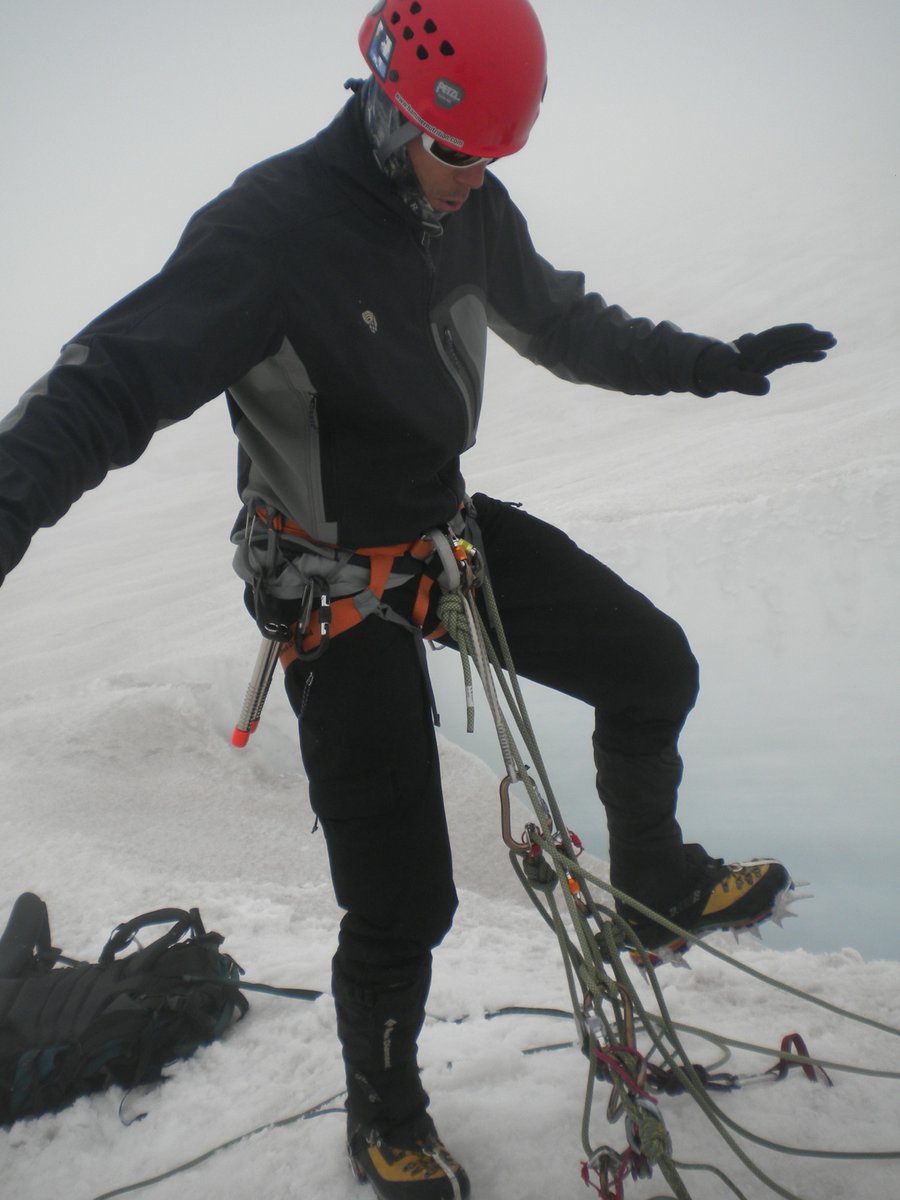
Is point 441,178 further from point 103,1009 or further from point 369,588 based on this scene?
point 103,1009

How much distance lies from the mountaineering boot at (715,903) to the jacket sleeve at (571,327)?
894 millimetres

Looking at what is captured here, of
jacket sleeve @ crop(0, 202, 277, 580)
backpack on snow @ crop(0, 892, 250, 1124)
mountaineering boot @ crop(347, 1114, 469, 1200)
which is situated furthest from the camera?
backpack on snow @ crop(0, 892, 250, 1124)

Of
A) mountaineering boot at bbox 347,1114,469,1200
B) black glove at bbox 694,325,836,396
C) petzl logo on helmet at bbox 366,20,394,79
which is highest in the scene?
petzl logo on helmet at bbox 366,20,394,79

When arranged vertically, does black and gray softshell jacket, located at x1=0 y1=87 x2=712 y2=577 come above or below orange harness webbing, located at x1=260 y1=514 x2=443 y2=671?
above

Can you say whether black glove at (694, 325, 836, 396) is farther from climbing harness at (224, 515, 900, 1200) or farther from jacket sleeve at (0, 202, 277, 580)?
jacket sleeve at (0, 202, 277, 580)

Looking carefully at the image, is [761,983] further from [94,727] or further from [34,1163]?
[94,727]

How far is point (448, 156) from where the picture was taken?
4.60 feet

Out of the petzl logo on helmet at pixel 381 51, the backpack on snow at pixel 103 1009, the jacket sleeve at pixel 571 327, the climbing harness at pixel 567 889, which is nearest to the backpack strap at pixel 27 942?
the backpack on snow at pixel 103 1009

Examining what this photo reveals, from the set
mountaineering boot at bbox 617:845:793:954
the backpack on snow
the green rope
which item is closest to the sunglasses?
the green rope

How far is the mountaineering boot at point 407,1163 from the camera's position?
4.78 feet

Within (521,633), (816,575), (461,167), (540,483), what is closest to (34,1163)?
(521,633)

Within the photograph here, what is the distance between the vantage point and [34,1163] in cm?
168

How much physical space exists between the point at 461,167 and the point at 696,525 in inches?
104

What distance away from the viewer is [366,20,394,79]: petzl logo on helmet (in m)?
1.40
